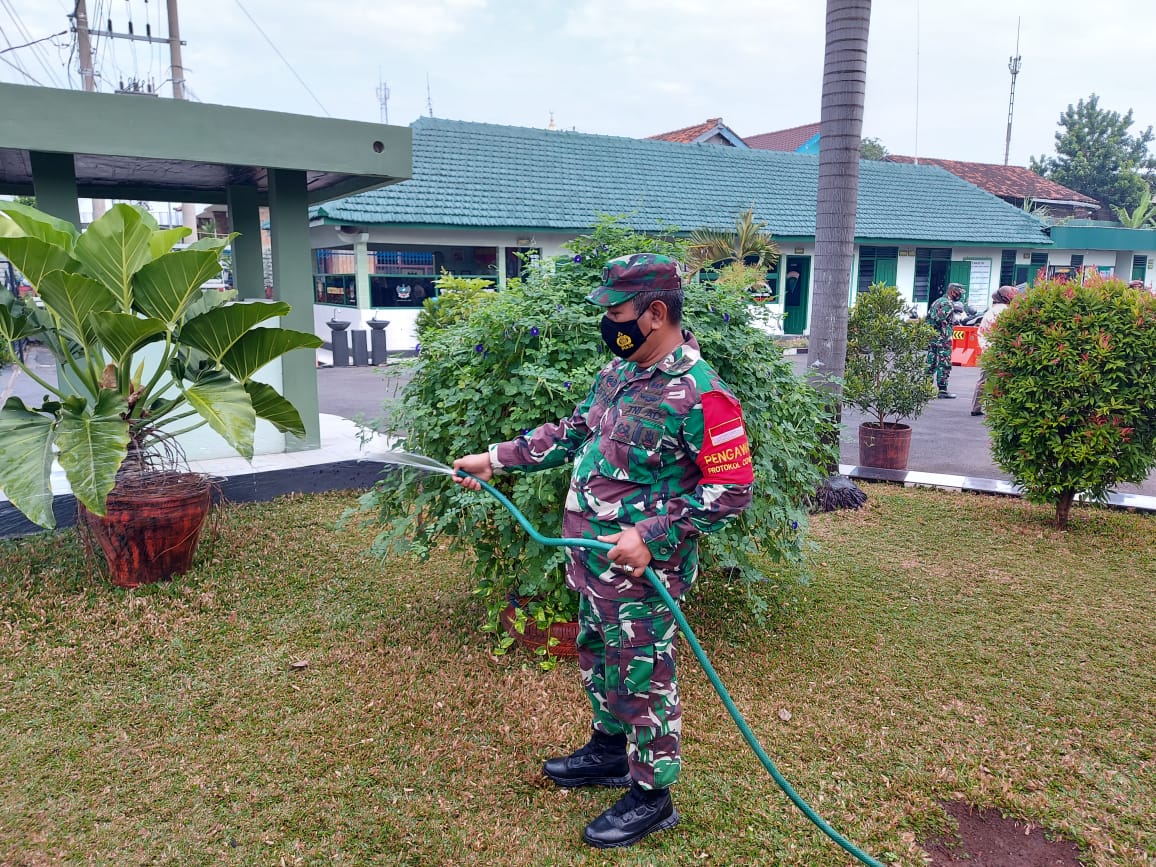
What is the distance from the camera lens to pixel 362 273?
17078 mm

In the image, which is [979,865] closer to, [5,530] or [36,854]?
→ [36,854]

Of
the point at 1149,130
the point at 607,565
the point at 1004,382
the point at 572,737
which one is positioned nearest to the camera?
the point at 607,565

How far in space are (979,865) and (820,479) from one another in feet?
7.01

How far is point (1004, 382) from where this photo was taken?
6.36m

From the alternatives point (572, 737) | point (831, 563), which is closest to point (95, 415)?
point (572, 737)

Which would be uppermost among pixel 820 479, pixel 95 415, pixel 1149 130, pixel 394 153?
pixel 1149 130

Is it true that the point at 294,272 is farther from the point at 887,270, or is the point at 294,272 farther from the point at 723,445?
the point at 887,270

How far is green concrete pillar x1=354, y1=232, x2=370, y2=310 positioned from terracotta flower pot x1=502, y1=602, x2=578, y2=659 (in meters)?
14.1

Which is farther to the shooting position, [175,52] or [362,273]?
[175,52]

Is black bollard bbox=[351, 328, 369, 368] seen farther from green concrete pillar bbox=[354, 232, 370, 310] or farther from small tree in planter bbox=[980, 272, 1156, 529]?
small tree in planter bbox=[980, 272, 1156, 529]

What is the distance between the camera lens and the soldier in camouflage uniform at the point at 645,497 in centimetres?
245

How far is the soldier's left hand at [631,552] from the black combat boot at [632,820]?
861 mm

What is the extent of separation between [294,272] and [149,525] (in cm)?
323

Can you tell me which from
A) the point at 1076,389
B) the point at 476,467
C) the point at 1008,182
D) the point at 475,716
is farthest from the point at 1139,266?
the point at 476,467
